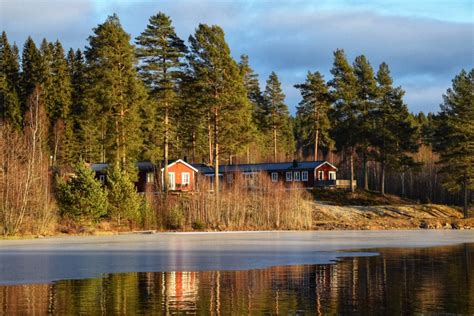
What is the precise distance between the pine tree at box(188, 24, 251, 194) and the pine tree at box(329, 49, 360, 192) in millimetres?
23532

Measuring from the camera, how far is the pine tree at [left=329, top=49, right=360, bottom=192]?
88.3 meters

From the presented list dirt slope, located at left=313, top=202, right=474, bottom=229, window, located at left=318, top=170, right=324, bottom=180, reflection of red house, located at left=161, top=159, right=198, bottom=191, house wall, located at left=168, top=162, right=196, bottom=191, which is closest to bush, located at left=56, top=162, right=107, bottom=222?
dirt slope, located at left=313, top=202, right=474, bottom=229

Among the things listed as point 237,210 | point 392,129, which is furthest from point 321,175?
point 237,210

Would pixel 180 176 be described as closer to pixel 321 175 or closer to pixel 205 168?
pixel 205 168

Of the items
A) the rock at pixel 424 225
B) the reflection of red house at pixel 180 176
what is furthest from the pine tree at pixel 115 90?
the rock at pixel 424 225

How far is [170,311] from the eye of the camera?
18156 millimetres

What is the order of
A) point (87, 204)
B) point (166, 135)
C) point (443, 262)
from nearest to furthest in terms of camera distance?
1. point (443, 262)
2. point (87, 204)
3. point (166, 135)

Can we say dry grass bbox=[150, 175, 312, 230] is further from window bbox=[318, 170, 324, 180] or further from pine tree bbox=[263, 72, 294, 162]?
pine tree bbox=[263, 72, 294, 162]

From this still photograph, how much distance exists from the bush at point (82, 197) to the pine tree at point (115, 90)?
25.3 feet

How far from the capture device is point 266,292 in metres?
21.3

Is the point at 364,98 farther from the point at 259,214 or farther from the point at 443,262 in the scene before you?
the point at 443,262

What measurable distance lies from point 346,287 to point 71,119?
251 feet

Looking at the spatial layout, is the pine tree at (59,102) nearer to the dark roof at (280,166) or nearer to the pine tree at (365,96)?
→ the dark roof at (280,166)

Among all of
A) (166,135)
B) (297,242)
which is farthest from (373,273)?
(166,135)
